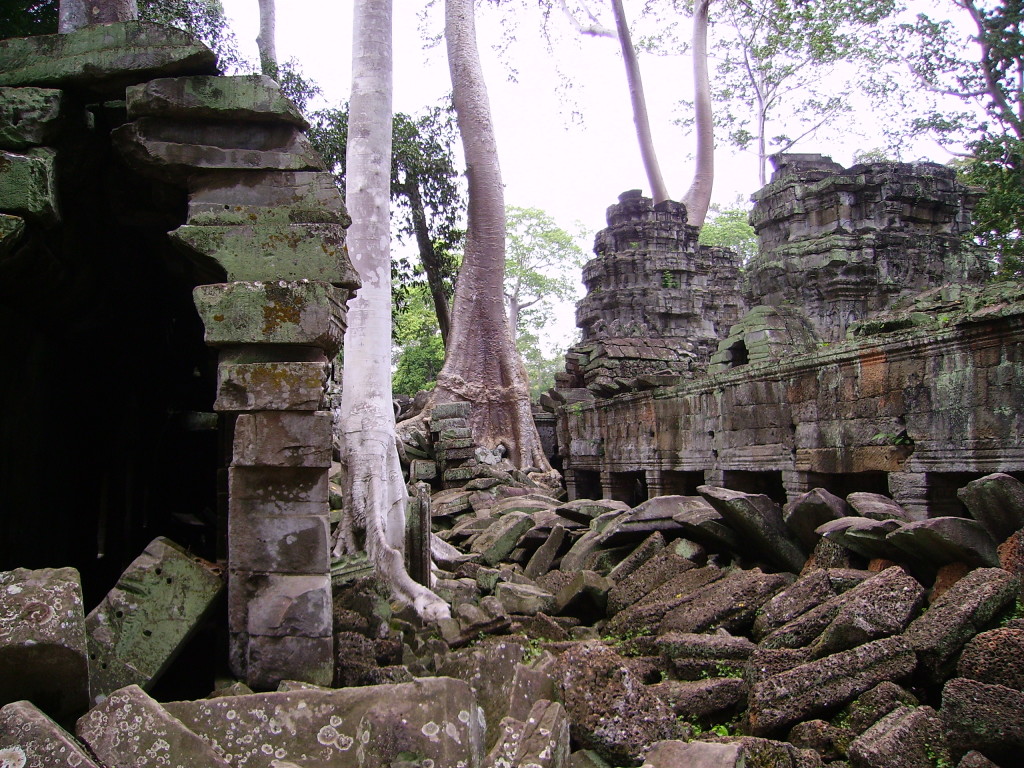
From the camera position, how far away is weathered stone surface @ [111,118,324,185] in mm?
3436

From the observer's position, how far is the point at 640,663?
411cm

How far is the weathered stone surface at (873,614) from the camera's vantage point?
3.46 m

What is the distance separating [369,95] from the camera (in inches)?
294

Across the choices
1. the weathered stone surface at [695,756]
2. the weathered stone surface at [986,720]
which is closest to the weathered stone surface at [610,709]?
the weathered stone surface at [695,756]

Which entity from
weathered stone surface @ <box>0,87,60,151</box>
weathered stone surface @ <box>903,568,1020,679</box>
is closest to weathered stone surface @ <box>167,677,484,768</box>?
weathered stone surface @ <box>903,568,1020,679</box>

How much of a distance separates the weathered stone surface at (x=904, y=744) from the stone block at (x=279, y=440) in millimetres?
2361

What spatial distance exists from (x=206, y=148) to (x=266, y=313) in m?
0.85

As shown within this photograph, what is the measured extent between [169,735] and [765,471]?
7547 mm

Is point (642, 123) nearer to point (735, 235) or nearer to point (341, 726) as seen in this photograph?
point (735, 235)

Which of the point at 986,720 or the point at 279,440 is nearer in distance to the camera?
the point at 986,720

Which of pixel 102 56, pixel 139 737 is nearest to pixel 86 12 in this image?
pixel 102 56

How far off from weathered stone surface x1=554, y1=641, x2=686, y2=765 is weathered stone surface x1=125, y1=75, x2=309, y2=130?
278 cm

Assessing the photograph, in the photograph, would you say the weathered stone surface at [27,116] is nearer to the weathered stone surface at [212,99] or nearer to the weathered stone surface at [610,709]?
the weathered stone surface at [212,99]

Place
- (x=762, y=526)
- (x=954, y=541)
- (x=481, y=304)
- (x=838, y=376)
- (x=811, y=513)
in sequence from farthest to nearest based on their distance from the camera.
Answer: (x=481, y=304) → (x=838, y=376) → (x=762, y=526) → (x=811, y=513) → (x=954, y=541)
